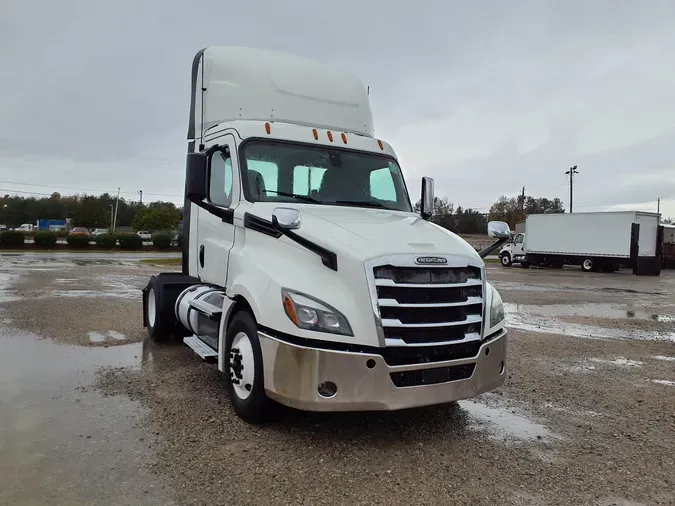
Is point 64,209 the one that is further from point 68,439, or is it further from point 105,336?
point 68,439

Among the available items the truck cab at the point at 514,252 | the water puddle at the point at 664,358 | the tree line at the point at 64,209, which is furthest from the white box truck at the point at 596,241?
the tree line at the point at 64,209

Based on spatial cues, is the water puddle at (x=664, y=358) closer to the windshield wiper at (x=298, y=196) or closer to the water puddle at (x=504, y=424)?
the water puddle at (x=504, y=424)

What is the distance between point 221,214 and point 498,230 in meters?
2.82

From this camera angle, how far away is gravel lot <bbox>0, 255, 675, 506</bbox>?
3393mm

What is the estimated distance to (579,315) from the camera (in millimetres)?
12297

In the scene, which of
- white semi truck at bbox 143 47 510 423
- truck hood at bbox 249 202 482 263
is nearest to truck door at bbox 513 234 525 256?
white semi truck at bbox 143 47 510 423

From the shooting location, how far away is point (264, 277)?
4277 mm

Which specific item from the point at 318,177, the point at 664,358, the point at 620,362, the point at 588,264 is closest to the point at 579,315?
the point at 664,358

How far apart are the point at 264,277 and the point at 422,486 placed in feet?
6.37

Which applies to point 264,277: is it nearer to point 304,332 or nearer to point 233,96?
point 304,332

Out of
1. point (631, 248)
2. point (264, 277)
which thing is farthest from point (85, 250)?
point (264, 277)

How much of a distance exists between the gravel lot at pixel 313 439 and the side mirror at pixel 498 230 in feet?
5.54

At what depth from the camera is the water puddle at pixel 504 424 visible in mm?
4449

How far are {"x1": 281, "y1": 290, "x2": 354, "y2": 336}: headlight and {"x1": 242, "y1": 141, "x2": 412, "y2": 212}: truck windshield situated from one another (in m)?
1.48
